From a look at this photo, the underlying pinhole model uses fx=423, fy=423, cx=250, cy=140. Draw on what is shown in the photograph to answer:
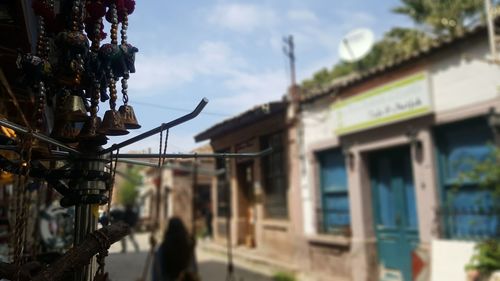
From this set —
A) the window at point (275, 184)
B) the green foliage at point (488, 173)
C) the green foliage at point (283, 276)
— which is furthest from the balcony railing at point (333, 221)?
the green foliage at point (488, 173)

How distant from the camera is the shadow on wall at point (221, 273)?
366 inches

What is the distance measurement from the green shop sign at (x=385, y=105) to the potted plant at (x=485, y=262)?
2.28 m

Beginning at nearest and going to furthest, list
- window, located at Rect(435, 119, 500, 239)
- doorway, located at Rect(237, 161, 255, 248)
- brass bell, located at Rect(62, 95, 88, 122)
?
1. brass bell, located at Rect(62, 95, 88, 122)
2. window, located at Rect(435, 119, 500, 239)
3. doorway, located at Rect(237, 161, 255, 248)

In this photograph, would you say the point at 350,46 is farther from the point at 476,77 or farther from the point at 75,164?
the point at 75,164

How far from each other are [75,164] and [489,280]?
5.48 m

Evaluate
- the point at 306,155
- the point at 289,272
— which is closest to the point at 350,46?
the point at 306,155

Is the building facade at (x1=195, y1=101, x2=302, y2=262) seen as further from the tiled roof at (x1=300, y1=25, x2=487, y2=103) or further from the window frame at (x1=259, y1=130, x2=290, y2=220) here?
the tiled roof at (x1=300, y1=25, x2=487, y2=103)

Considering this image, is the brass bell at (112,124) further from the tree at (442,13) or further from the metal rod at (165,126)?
the tree at (442,13)

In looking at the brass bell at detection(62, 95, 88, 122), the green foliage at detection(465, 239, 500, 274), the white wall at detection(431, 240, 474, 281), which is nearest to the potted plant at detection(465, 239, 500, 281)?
the green foliage at detection(465, 239, 500, 274)

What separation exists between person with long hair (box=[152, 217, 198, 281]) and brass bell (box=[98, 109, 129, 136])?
12.5 ft

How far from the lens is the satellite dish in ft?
29.3

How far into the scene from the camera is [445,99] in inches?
266

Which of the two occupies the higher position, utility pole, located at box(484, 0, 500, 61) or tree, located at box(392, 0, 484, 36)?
tree, located at box(392, 0, 484, 36)

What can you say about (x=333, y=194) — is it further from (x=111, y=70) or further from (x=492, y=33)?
(x=111, y=70)
